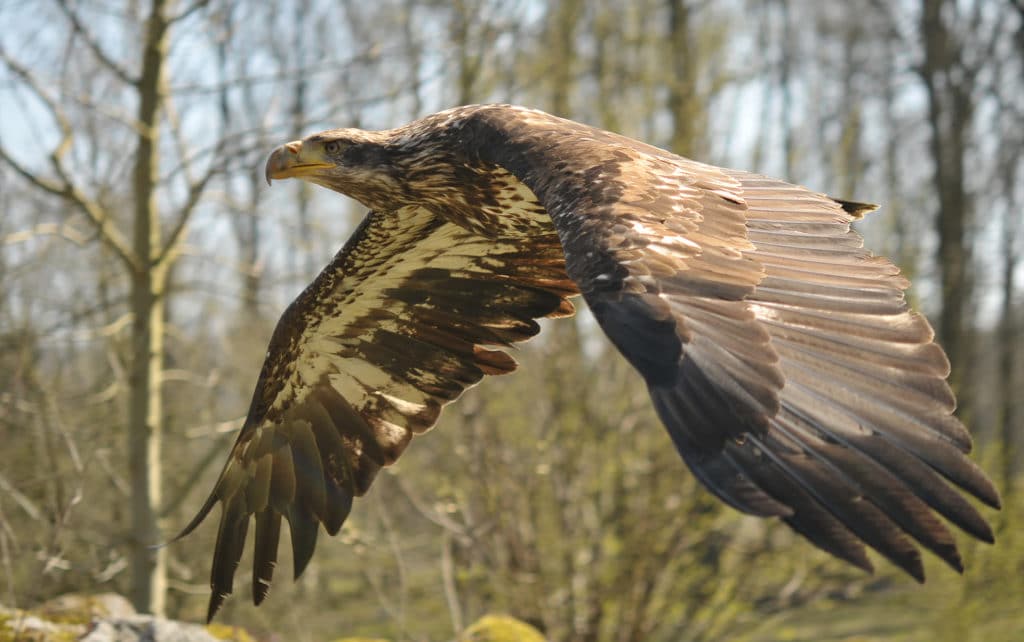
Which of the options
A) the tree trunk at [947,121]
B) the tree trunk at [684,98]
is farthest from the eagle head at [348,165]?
the tree trunk at [947,121]

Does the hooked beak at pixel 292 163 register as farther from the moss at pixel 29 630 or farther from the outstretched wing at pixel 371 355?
the moss at pixel 29 630

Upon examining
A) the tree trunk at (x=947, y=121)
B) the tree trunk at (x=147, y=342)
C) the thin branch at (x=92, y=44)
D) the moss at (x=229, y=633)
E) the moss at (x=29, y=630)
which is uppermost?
the tree trunk at (x=947, y=121)

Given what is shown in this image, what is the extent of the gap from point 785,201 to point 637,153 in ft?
1.91

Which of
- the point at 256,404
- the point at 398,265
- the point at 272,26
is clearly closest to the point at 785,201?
the point at 398,265

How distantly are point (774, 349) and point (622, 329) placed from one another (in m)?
0.42

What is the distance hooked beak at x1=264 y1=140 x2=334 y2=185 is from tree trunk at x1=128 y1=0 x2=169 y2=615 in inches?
94.3

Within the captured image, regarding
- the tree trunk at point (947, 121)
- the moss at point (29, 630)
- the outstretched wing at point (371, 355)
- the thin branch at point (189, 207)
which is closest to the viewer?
the moss at point (29, 630)

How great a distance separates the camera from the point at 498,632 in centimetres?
625

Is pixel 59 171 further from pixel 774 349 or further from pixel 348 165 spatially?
pixel 774 349

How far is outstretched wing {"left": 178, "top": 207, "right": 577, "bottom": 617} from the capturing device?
206 inches

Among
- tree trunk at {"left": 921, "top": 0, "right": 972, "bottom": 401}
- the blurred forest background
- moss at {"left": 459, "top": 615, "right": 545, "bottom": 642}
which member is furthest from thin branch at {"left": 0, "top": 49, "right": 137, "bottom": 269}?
tree trunk at {"left": 921, "top": 0, "right": 972, "bottom": 401}

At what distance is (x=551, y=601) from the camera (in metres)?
9.55

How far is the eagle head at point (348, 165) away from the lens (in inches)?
189

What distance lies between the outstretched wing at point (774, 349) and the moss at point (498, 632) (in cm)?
319
